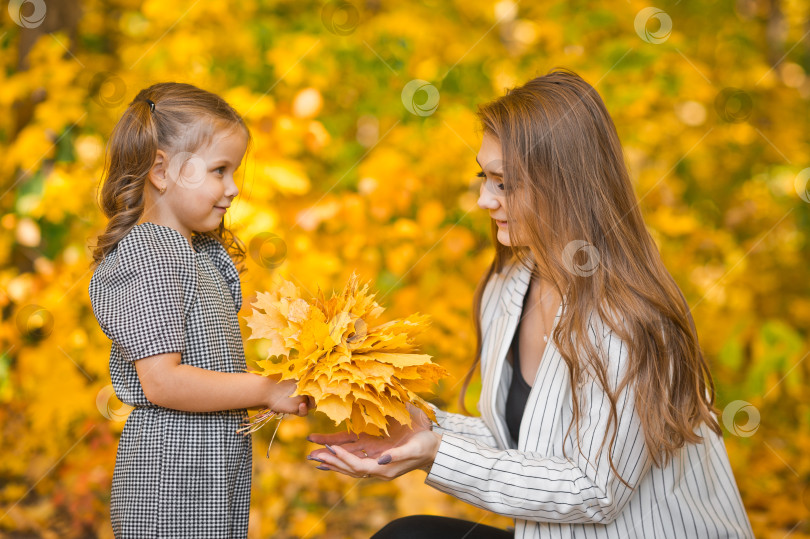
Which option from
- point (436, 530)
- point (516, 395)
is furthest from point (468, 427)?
point (436, 530)

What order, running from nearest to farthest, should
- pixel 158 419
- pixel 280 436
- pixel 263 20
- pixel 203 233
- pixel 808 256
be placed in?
pixel 158 419
pixel 203 233
pixel 263 20
pixel 280 436
pixel 808 256

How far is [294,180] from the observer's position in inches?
118

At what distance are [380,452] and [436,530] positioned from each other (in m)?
0.38

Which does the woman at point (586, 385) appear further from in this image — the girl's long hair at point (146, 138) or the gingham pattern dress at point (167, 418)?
the girl's long hair at point (146, 138)

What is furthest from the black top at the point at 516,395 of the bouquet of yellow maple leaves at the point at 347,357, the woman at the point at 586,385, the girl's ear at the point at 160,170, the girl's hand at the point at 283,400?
the girl's ear at the point at 160,170

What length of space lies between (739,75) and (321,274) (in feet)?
7.71

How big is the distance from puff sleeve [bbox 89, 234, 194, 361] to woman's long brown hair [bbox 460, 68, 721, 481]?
A: 790 mm

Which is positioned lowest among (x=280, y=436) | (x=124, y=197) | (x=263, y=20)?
(x=280, y=436)

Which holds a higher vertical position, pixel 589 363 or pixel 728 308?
pixel 728 308

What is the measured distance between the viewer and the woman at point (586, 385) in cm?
155

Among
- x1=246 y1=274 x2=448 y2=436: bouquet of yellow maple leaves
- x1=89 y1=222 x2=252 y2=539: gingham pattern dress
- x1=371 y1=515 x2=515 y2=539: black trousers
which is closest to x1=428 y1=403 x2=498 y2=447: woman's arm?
x1=371 y1=515 x2=515 y2=539: black trousers

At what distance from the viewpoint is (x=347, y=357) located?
138cm

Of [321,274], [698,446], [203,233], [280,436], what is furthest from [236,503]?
[280,436]

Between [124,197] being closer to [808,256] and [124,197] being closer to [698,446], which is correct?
[698,446]
